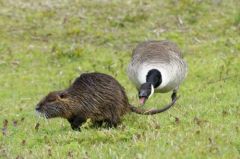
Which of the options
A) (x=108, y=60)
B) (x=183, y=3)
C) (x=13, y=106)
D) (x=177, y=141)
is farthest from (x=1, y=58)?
(x=177, y=141)

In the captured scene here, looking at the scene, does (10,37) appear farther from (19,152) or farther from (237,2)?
(19,152)

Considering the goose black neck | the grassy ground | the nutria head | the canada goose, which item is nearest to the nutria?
the nutria head

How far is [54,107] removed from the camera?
10.1 meters

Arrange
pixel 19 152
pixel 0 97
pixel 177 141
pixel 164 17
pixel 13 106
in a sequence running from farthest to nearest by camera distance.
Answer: pixel 164 17 → pixel 0 97 → pixel 13 106 → pixel 19 152 → pixel 177 141

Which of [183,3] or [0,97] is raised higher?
[183,3]

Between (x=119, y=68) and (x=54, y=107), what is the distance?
32.3 ft

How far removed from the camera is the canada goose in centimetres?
1194

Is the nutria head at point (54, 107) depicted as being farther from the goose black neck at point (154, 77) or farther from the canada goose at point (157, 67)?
the goose black neck at point (154, 77)

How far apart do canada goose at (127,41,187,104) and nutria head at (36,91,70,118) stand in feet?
5.50

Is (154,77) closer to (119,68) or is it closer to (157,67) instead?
(157,67)

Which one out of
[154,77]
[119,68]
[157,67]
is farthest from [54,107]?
[119,68]

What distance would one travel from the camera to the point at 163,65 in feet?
41.3

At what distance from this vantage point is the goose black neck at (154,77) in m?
11.7

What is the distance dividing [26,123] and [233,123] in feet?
15.7
